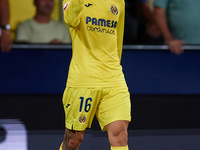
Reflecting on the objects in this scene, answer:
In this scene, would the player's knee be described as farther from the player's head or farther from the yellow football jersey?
the player's head

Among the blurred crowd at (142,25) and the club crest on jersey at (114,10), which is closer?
the club crest on jersey at (114,10)

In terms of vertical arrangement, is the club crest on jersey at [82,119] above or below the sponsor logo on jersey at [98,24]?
below

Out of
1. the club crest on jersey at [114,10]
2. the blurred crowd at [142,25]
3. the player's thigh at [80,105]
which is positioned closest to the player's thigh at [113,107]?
the player's thigh at [80,105]

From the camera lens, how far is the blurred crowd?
4.95 metres

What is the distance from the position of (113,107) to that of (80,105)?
0.26 meters

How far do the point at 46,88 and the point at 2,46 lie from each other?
70 centimetres

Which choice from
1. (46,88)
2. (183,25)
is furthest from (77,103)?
(183,25)

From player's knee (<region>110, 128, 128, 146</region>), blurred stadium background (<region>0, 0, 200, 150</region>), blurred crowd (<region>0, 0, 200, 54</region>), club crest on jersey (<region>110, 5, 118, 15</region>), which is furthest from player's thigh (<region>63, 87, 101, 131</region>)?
blurred crowd (<region>0, 0, 200, 54</region>)

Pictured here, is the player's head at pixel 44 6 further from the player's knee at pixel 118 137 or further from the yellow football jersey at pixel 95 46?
the player's knee at pixel 118 137

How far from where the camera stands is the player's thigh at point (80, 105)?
3.47 meters

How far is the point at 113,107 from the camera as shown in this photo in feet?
11.3

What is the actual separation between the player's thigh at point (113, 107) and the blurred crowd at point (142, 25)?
5.46ft

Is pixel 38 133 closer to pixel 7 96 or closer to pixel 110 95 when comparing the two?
pixel 7 96

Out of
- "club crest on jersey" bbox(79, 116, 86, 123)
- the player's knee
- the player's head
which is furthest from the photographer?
the player's head
